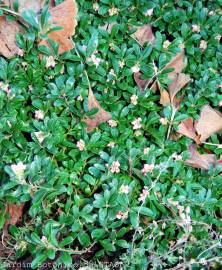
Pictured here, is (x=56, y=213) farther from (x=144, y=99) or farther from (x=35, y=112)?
(x=144, y=99)

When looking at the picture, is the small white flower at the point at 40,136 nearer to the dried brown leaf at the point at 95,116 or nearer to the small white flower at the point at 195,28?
the dried brown leaf at the point at 95,116

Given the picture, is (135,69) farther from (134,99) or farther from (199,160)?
(199,160)

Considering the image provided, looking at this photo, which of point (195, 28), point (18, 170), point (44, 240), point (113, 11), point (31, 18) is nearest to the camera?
point (18, 170)

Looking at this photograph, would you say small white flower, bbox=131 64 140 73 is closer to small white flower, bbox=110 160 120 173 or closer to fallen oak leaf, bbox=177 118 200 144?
fallen oak leaf, bbox=177 118 200 144

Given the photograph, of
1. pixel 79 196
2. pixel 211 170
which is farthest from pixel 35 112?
pixel 211 170

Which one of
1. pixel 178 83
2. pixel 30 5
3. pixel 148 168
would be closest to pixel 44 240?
pixel 148 168
